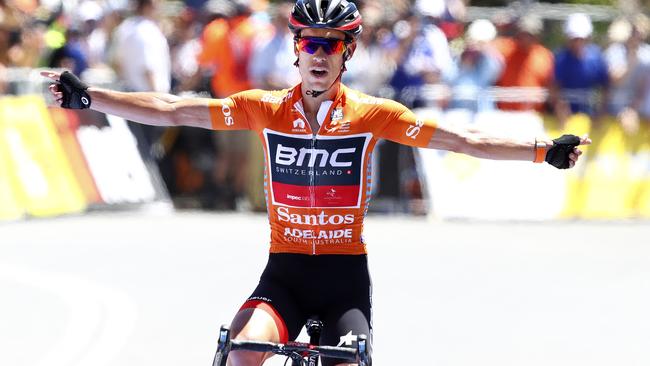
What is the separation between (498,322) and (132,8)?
10.9m

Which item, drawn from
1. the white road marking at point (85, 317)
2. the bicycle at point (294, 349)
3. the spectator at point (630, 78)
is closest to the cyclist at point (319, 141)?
the bicycle at point (294, 349)

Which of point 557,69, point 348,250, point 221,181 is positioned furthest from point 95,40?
point 348,250

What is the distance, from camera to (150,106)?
23.1ft

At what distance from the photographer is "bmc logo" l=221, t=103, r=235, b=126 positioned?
7.07 metres

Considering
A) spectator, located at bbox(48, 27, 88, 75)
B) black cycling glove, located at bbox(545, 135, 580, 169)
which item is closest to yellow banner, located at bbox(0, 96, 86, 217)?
spectator, located at bbox(48, 27, 88, 75)

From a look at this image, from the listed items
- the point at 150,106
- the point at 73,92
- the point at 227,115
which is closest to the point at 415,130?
the point at 227,115

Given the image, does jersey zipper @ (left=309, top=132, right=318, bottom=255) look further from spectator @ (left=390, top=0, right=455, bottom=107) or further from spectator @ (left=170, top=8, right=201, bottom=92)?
spectator @ (left=170, top=8, right=201, bottom=92)

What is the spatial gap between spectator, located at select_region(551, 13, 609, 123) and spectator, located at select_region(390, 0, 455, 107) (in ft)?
5.54

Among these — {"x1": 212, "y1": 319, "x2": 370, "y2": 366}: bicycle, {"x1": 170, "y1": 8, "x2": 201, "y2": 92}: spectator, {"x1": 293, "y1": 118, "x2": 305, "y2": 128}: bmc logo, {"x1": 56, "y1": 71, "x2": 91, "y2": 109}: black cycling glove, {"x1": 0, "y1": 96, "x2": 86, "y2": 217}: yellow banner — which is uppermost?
{"x1": 170, "y1": 8, "x2": 201, "y2": 92}: spectator

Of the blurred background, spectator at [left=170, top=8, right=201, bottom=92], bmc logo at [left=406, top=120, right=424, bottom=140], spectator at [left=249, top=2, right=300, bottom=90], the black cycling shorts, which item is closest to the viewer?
the black cycling shorts

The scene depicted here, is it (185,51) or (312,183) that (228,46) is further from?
(312,183)

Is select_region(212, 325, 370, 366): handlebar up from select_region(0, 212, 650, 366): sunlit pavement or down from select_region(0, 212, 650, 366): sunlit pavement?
down

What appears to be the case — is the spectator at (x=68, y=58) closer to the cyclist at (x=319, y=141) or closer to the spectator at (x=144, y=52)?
the spectator at (x=144, y=52)

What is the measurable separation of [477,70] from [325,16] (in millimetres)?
12077
